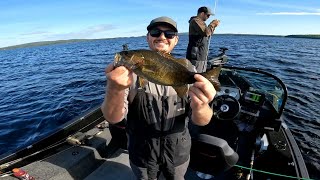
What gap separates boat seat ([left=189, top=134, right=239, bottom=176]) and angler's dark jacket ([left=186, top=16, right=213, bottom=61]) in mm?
5912

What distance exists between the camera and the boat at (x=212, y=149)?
468 cm

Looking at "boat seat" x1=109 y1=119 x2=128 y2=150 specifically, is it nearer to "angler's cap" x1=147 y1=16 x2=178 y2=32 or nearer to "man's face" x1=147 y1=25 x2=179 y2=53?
"man's face" x1=147 y1=25 x2=179 y2=53

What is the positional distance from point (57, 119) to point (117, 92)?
36.4ft

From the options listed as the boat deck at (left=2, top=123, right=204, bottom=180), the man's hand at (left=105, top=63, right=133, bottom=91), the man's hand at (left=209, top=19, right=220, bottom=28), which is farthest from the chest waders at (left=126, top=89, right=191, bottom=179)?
the man's hand at (left=209, top=19, right=220, bottom=28)

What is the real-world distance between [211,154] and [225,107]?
6.41 ft

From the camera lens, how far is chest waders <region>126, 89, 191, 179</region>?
10.6 ft

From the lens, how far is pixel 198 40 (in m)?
10.1

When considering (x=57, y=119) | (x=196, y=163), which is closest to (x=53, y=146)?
(x=196, y=163)

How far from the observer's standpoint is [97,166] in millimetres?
5516

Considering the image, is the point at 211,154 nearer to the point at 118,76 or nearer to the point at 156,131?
the point at 156,131

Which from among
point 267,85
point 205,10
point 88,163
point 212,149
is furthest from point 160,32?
point 205,10

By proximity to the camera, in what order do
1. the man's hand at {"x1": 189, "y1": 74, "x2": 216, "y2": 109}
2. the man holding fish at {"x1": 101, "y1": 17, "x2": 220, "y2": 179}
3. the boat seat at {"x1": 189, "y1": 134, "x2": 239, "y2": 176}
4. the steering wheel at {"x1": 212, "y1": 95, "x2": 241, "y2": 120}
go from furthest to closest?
the steering wheel at {"x1": 212, "y1": 95, "x2": 241, "y2": 120}
the boat seat at {"x1": 189, "y1": 134, "x2": 239, "y2": 176}
the man holding fish at {"x1": 101, "y1": 17, "x2": 220, "y2": 179}
the man's hand at {"x1": 189, "y1": 74, "x2": 216, "y2": 109}

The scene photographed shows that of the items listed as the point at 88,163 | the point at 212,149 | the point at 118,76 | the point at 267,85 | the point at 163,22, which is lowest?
the point at 88,163

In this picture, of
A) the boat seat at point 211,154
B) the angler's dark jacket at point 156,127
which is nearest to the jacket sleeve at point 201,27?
the boat seat at point 211,154
